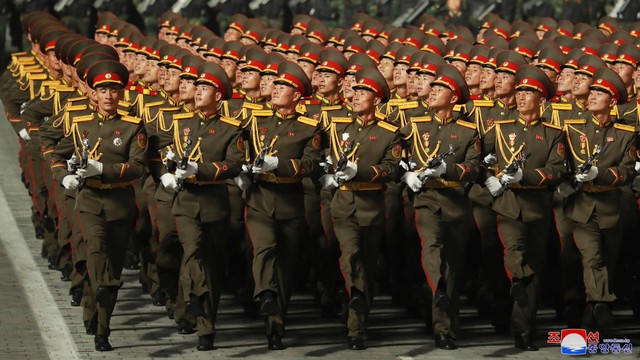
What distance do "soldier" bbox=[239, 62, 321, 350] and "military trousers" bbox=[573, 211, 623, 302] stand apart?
2460mm

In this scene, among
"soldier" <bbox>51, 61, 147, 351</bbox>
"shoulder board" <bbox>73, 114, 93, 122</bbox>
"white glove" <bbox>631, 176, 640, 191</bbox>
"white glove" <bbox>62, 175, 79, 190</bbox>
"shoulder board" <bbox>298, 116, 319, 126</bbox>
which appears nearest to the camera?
"white glove" <bbox>62, 175, 79, 190</bbox>

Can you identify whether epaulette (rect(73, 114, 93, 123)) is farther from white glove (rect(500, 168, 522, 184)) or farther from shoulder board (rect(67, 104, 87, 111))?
white glove (rect(500, 168, 522, 184))

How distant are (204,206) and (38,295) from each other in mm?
2887

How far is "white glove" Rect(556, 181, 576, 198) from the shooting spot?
17875 mm

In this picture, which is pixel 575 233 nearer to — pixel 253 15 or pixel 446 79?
pixel 446 79

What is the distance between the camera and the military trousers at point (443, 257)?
691 inches

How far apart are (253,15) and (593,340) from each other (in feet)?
59.7

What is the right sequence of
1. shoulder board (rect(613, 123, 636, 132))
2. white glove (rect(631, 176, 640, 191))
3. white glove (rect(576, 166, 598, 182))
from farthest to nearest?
white glove (rect(631, 176, 640, 191)) → shoulder board (rect(613, 123, 636, 132)) → white glove (rect(576, 166, 598, 182))

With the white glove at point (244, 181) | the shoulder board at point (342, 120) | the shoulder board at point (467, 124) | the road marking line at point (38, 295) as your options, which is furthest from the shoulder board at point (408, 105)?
the road marking line at point (38, 295)

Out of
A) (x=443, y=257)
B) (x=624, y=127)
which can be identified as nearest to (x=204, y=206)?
(x=443, y=257)

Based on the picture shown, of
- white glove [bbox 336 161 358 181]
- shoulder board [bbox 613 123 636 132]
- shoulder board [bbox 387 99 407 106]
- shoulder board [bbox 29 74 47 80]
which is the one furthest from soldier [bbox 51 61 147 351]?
shoulder board [bbox 29 74 47 80]

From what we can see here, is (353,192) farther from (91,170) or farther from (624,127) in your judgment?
(624,127)

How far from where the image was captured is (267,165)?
17.2 meters

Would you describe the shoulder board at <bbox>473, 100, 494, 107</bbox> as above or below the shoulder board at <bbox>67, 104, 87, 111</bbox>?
below
